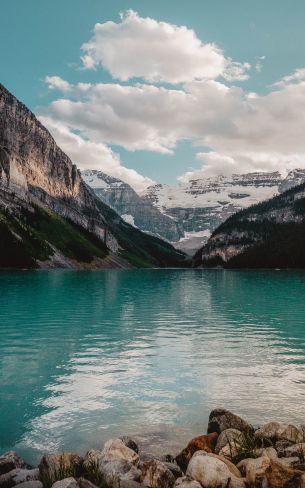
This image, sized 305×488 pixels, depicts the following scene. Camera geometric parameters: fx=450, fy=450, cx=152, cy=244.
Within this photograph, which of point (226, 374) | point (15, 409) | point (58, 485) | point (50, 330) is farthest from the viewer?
point (50, 330)

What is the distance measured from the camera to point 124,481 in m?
13.3

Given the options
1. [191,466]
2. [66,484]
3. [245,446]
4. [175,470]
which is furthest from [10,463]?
[245,446]

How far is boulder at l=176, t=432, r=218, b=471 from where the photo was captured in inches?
628

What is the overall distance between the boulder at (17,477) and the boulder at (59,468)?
0.88ft

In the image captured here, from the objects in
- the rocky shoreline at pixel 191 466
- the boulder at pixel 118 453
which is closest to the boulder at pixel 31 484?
the rocky shoreline at pixel 191 466

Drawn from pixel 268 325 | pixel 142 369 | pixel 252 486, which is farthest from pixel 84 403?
pixel 268 325

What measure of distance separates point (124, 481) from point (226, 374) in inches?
691

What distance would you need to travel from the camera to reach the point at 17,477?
14.2 meters

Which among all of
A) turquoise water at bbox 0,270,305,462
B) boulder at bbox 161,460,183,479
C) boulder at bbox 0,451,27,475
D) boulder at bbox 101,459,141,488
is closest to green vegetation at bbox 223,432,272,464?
boulder at bbox 161,460,183,479

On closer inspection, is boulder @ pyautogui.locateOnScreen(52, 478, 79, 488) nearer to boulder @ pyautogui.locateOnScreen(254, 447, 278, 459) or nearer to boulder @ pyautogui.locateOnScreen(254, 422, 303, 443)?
boulder @ pyautogui.locateOnScreen(254, 447, 278, 459)

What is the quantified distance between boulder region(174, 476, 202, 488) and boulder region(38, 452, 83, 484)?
11.0 ft

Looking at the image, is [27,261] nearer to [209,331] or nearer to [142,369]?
[209,331]

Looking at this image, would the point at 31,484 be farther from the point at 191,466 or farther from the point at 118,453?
the point at 191,466

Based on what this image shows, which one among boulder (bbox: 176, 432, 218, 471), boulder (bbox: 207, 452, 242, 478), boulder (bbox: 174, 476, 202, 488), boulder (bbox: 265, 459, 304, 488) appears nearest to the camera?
boulder (bbox: 265, 459, 304, 488)
